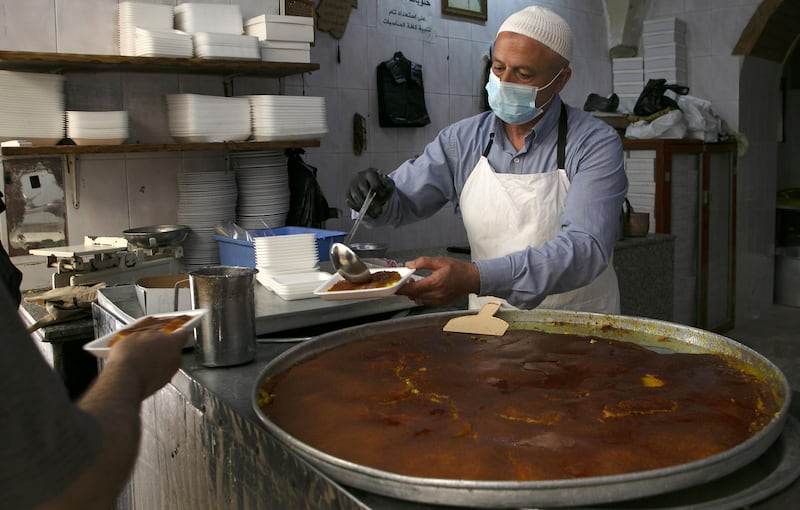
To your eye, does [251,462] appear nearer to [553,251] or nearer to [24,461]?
[24,461]

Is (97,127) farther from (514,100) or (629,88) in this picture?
(629,88)

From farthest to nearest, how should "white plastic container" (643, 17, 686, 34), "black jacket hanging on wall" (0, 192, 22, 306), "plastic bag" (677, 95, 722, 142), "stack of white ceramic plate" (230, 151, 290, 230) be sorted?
"white plastic container" (643, 17, 686, 34) < "plastic bag" (677, 95, 722, 142) < "stack of white ceramic plate" (230, 151, 290, 230) < "black jacket hanging on wall" (0, 192, 22, 306)

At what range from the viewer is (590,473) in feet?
3.65

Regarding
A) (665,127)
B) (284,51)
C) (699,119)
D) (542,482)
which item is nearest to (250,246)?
(284,51)

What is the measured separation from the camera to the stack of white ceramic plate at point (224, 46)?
371 cm

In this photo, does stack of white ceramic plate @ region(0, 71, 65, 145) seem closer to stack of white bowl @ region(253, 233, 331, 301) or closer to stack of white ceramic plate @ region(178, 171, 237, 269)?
stack of white ceramic plate @ region(178, 171, 237, 269)

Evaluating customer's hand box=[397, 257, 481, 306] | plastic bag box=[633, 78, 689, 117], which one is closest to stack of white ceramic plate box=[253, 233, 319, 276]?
customer's hand box=[397, 257, 481, 306]

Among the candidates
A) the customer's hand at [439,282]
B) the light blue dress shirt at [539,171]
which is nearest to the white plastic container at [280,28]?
the light blue dress shirt at [539,171]

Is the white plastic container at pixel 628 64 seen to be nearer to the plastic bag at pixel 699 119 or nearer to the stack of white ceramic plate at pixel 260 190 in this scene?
the plastic bag at pixel 699 119

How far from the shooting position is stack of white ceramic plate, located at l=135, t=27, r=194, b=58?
3.56m

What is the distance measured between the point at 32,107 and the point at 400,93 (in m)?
2.42

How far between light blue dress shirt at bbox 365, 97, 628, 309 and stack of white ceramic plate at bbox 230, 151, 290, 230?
5.32 feet

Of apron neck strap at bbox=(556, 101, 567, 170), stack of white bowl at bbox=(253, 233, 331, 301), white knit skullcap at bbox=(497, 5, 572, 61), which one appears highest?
white knit skullcap at bbox=(497, 5, 572, 61)

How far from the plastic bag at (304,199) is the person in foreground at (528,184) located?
1570mm
